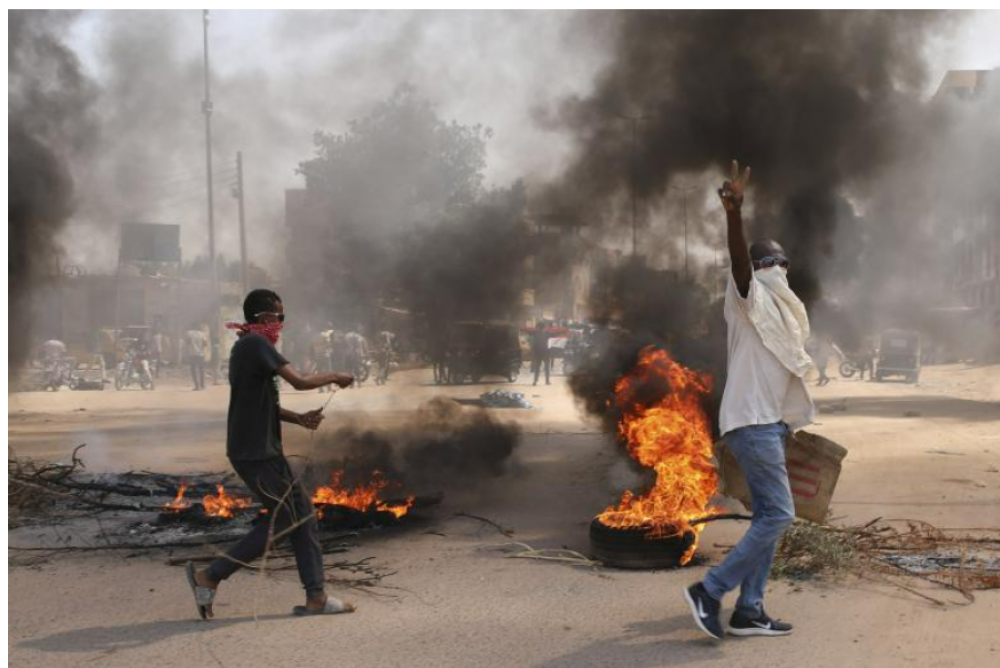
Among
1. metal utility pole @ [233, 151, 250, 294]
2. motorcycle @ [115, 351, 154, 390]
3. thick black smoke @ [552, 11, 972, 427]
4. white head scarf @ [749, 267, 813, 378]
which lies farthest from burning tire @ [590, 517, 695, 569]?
motorcycle @ [115, 351, 154, 390]

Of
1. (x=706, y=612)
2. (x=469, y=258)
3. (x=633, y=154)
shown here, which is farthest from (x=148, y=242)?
(x=706, y=612)

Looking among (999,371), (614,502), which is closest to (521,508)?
(614,502)

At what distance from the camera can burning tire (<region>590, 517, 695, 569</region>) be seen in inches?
192

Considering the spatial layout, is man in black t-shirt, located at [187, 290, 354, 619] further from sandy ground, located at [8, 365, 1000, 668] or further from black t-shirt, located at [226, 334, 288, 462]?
sandy ground, located at [8, 365, 1000, 668]

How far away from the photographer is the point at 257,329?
4.24 metres

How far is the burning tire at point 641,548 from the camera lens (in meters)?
4.88

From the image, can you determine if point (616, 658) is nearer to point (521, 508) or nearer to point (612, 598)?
point (612, 598)

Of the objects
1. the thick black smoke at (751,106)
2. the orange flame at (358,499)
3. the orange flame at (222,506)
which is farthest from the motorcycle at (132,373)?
the orange flame at (358,499)

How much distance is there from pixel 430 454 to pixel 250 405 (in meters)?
4.10

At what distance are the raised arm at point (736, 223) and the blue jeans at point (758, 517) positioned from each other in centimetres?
68

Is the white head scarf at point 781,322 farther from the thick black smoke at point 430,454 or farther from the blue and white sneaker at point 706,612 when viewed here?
the thick black smoke at point 430,454

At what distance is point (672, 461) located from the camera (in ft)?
17.5

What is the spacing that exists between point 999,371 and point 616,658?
2672 centimetres

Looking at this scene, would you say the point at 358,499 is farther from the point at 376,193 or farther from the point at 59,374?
the point at 59,374
